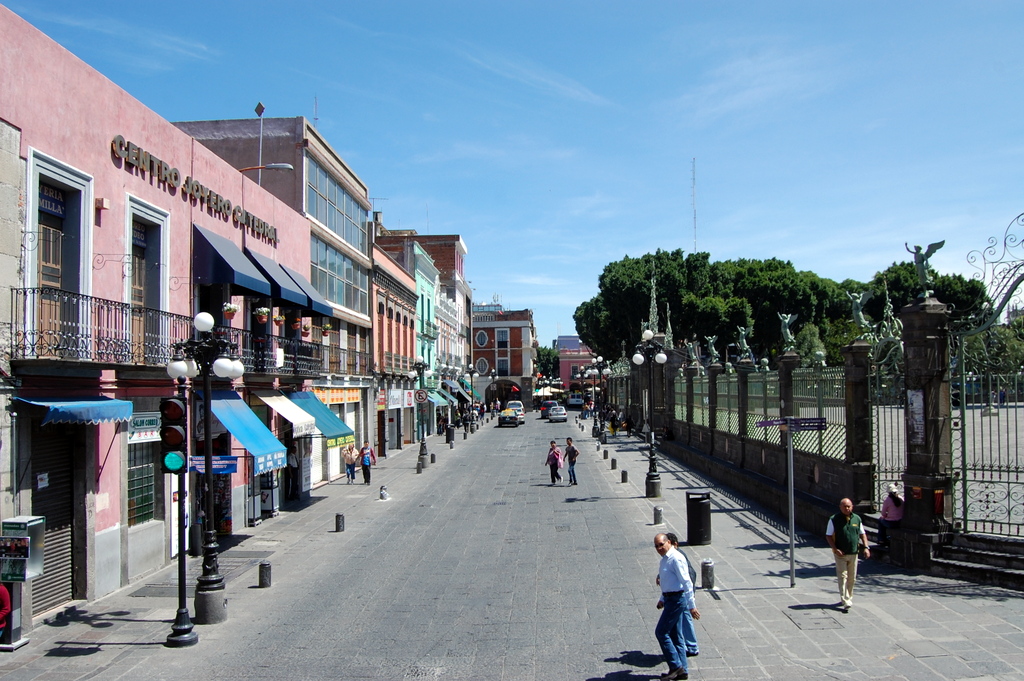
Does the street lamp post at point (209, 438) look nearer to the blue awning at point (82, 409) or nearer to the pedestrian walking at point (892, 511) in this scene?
the blue awning at point (82, 409)

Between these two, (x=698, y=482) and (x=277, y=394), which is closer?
(x=277, y=394)

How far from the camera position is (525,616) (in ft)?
36.6

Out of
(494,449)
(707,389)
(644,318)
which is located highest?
(644,318)

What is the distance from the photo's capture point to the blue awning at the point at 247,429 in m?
16.2

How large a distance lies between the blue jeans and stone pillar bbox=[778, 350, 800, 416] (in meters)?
11.3

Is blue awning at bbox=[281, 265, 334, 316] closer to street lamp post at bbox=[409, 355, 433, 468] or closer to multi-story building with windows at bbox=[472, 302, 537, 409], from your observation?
street lamp post at bbox=[409, 355, 433, 468]

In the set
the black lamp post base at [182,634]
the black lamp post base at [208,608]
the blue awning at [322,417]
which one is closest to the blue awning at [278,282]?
the blue awning at [322,417]

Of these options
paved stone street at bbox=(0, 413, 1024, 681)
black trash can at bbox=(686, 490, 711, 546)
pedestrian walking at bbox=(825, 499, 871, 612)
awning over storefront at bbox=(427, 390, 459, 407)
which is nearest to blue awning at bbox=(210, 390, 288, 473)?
paved stone street at bbox=(0, 413, 1024, 681)

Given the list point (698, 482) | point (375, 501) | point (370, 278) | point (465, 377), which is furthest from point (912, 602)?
point (465, 377)

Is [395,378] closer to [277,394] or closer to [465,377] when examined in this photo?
[277,394]

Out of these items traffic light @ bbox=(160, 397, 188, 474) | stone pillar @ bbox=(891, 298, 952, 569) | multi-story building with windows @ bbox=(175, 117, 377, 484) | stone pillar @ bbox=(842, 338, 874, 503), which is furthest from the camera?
multi-story building with windows @ bbox=(175, 117, 377, 484)

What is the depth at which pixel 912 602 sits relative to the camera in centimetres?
1085

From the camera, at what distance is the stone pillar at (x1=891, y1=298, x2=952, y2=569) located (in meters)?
12.2

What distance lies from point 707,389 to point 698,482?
16.5 ft
